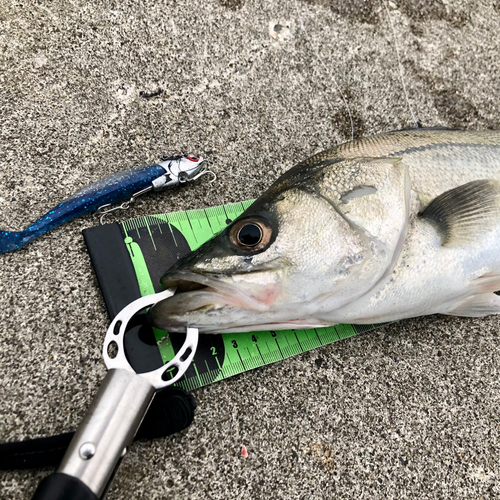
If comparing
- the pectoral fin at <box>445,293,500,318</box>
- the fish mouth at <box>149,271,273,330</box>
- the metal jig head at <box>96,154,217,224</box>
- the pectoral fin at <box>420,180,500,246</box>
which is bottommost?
the pectoral fin at <box>445,293,500,318</box>

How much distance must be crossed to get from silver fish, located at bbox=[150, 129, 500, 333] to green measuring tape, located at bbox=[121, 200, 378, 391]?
0.56 ft

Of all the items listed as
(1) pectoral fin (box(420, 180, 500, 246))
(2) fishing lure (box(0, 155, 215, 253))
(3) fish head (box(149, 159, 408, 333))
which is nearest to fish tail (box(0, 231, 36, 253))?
(2) fishing lure (box(0, 155, 215, 253))

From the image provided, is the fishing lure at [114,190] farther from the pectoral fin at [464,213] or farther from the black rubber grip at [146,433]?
the pectoral fin at [464,213]

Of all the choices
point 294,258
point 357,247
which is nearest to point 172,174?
point 294,258

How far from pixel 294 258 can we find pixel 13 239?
107cm

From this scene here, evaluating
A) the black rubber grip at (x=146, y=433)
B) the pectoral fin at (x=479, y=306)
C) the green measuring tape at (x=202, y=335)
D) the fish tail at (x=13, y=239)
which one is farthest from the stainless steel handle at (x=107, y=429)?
the pectoral fin at (x=479, y=306)

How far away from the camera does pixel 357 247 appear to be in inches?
50.1

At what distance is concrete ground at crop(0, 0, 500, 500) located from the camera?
1362 mm

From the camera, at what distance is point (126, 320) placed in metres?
1.26

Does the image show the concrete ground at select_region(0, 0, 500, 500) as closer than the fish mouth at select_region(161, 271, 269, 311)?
No

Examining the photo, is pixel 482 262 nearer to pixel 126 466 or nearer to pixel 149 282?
pixel 149 282

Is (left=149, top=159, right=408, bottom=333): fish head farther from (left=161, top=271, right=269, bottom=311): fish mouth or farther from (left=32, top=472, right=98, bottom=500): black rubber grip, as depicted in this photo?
(left=32, top=472, right=98, bottom=500): black rubber grip

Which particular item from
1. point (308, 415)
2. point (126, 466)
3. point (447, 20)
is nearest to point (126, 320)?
point (126, 466)

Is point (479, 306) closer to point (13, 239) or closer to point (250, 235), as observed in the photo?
point (250, 235)
